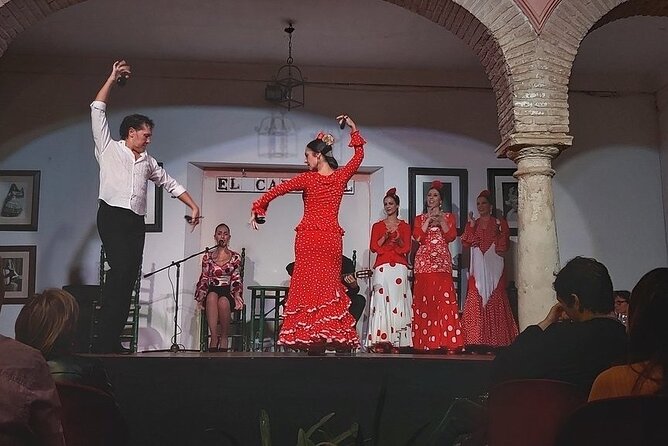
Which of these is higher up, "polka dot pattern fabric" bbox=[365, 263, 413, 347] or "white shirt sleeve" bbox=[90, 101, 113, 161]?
"white shirt sleeve" bbox=[90, 101, 113, 161]

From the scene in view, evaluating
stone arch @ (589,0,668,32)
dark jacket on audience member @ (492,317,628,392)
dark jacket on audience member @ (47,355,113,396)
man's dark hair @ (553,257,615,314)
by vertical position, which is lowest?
dark jacket on audience member @ (47,355,113,396)

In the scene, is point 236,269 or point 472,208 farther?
point 472,208

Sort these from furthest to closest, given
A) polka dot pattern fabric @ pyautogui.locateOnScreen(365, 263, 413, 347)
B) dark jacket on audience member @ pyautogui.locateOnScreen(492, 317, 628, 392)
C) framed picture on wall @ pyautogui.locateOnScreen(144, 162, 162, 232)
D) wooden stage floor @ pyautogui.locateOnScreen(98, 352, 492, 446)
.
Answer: framed picture on wall @ pyautogui.locateOnScreen(144, 162, 162, 232)
polka dot pattern fabric @ pyautogui.locateOnScreen(365, 263, 413, 347)
wooden stage floor @ pyautogui.locateOnScreen(98, 352, 492, 446)
dark jacket on audience member @ pyautogui.locateOnScreen(492, 317, 628, 392)

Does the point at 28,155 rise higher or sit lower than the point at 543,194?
higher

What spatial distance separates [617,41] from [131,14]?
4815 millimetres

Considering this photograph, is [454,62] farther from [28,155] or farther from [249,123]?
[28,155]

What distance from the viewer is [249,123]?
298 inches

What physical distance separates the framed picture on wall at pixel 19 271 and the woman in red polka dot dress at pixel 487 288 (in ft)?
14.2

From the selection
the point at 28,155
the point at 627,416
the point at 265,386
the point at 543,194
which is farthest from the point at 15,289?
the point at 627,416

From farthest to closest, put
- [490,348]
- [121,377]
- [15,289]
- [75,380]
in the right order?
[15,289], [490,348], [121,377], [75,380]

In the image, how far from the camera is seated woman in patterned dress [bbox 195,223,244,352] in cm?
652

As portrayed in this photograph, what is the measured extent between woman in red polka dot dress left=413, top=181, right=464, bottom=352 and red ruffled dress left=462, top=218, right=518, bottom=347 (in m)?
0.35

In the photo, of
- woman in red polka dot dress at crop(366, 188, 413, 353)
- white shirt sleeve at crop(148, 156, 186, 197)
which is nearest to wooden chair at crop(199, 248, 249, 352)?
woman in red polka dot dress at crop(366, 188, 413, 353)

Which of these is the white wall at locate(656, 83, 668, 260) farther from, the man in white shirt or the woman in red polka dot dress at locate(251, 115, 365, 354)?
the man in white shirt
